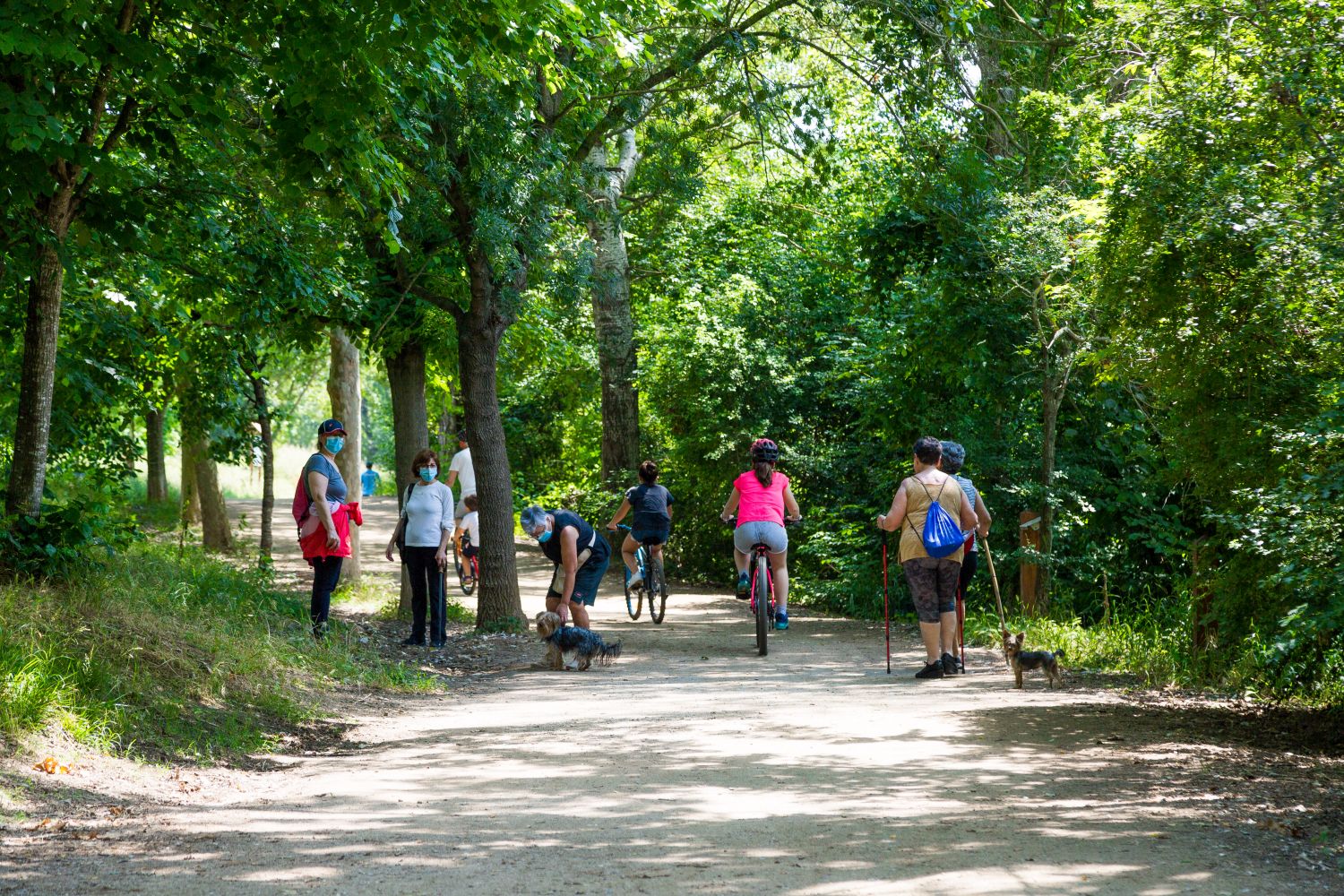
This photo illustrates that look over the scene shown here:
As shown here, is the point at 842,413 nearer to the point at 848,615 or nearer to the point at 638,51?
the point at 848,615

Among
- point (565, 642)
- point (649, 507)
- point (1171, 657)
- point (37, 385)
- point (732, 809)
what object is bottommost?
point (732, 809)

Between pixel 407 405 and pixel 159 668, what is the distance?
8.50 metres

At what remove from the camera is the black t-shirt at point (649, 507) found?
15734mm

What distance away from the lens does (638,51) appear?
14.1 m

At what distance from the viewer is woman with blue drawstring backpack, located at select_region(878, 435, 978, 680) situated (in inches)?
426

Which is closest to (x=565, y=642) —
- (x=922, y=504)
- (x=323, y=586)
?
(x=323, y=586)

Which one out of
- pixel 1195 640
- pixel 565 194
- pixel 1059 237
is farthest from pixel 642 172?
pixel 1195 640

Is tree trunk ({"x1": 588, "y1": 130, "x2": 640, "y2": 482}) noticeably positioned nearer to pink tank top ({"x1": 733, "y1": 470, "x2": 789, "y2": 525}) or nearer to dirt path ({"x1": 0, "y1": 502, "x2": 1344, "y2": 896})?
pink tank top ({"x1": 733, "y1": 470, "x2": 789, "y2": 525})

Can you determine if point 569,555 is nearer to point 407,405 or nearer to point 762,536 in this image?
point 762,536

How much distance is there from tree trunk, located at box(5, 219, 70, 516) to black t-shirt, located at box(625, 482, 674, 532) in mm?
7463

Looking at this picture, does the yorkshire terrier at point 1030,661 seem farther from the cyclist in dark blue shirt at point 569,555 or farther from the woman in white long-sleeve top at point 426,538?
the woman in white long-sleeve top at point 426,538

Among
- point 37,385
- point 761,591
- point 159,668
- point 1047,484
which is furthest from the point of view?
point 1047,484

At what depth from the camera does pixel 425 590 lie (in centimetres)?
1296

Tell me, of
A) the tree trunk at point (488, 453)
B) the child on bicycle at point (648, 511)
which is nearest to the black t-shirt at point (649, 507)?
the child on bicycle at point (648, 511)
